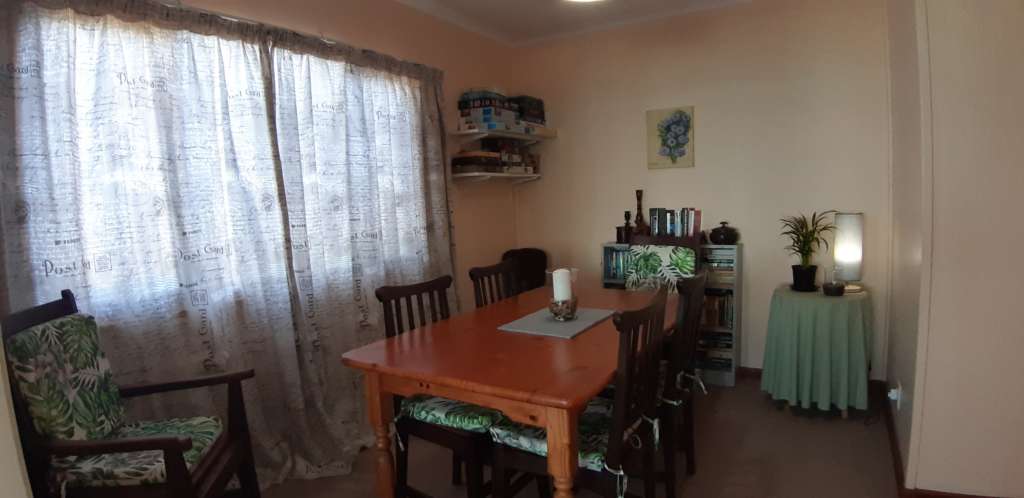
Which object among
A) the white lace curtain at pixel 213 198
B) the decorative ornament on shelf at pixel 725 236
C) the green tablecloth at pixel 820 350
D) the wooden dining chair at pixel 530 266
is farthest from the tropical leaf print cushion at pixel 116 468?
the decorative ornament on shelf at pixel 725 236

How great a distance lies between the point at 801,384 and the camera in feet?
9.66

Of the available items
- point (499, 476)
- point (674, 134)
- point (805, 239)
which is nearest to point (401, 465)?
point (499, 476)

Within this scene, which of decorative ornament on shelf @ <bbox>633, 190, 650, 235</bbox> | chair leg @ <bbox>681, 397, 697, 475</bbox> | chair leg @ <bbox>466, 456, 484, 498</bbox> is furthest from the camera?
decorative ornament on shelf @ <bbox>633, 190, 650, 235</bbox>

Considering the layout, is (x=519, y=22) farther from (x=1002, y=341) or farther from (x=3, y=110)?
(x=1002, y=341)

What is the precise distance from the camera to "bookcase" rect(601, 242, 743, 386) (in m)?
3.44

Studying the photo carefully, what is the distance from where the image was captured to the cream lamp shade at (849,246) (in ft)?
10.1

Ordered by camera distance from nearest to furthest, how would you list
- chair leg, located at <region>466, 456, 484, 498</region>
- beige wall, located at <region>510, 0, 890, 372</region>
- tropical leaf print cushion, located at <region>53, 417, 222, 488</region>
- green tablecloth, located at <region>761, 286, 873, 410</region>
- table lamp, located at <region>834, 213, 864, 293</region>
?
tropical leaf print cushion, located at <region>53, 417, 222, 488</region> → chair leg, located at <region>466, 456, 484, 498</region> → green tablecloth, located at <region>761, 286, 873, 410</region> → table lamp, located at <region>834, 213, 864, 293</region> → beige wall, located at <region>510, 0, 890, 372</region>

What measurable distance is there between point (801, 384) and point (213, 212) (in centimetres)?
299

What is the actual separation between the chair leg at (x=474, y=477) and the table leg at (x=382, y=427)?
27 cm

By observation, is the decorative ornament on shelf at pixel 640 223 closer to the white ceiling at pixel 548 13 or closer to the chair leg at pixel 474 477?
the white ceiling at pixel 548 13

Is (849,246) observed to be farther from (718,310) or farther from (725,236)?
(718,310)

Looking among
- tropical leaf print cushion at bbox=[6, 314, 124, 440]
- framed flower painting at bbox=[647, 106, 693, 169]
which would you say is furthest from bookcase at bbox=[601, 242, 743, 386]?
tropical leaf print cushion at bbox=[6, 314, 124, 440]

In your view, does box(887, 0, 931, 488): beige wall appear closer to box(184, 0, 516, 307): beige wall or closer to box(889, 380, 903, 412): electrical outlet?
box(889, 380, 903, 412): electrical outlet

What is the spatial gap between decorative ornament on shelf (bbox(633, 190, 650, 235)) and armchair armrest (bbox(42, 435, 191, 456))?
2.91 meters
